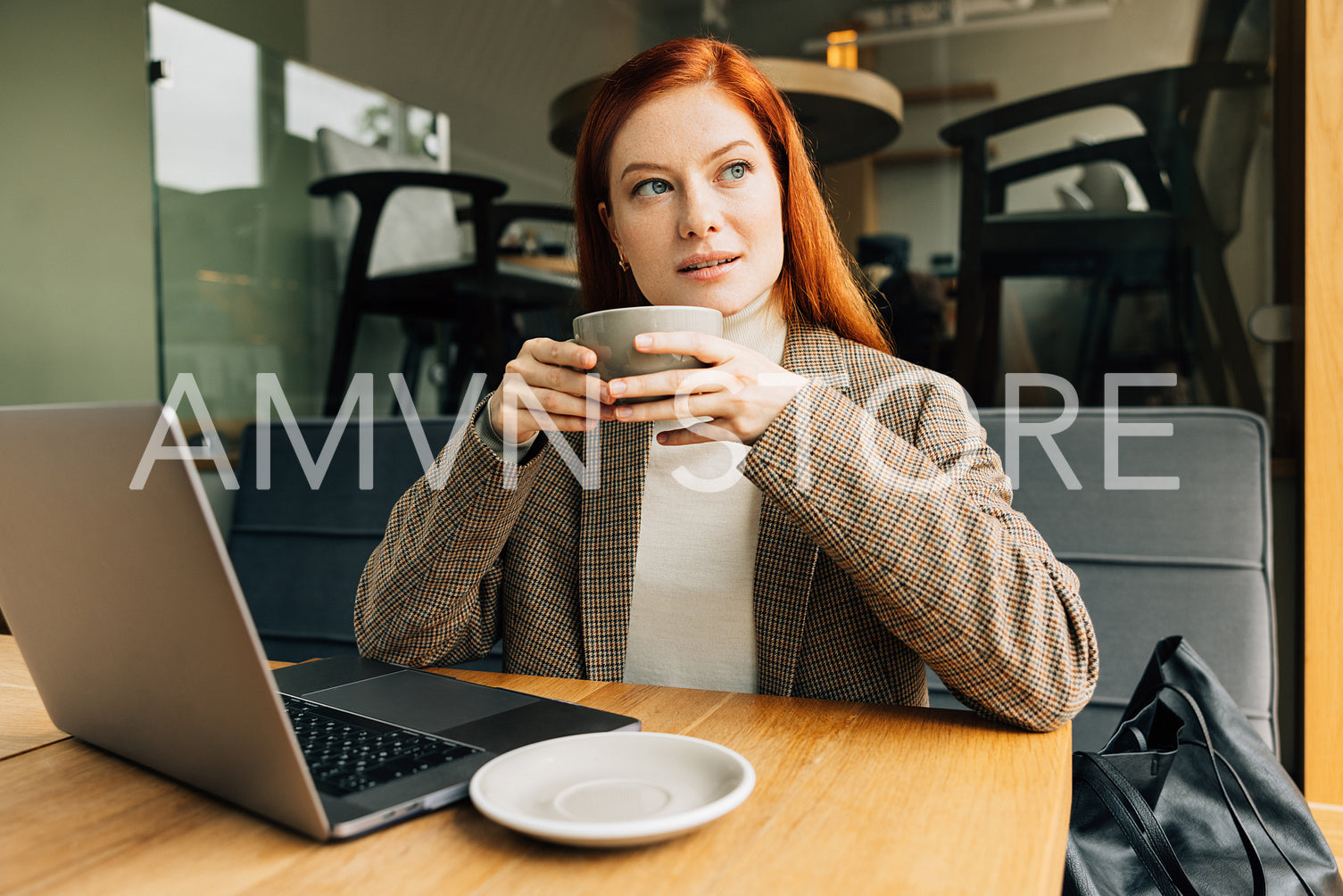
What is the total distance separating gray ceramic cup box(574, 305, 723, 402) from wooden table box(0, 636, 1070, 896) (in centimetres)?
24

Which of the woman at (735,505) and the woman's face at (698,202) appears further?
the woman's face at (698,202)

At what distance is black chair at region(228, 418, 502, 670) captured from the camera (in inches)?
67.0

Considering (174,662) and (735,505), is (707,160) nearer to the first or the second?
(735,505)

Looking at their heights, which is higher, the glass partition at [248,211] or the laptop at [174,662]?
the glass partition at [248,211]

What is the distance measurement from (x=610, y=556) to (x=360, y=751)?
1.34 feet

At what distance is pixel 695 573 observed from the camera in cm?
91

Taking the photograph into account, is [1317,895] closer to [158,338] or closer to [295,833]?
→ [295,833]

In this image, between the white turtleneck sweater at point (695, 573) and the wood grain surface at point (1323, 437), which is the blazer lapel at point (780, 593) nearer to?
the white turtleneck sweater at point (695, 573)

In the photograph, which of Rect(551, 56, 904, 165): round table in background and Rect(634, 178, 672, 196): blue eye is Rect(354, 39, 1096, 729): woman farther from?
A: Rect(551, 56, 904, 165): round table in background

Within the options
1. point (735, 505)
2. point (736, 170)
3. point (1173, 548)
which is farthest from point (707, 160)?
point (1173, 548)

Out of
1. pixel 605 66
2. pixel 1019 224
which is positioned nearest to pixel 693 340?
pixel 1019 224

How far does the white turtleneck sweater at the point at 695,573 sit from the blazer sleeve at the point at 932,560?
0.71 feet

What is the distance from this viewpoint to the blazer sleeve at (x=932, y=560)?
2.06 feet

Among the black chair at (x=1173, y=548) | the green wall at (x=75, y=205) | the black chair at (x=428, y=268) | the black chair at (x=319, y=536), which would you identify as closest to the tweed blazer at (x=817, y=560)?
the black chair at (x=1173, y=548)
